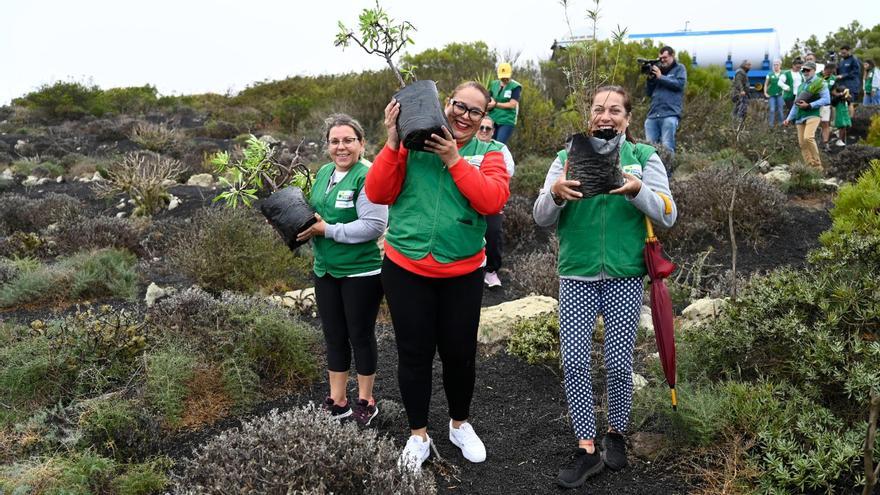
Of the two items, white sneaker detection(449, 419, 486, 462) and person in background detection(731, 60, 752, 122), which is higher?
person in background detection(731, 60, 752, 122)

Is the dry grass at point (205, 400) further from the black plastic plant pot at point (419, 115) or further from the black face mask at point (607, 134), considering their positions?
the black face mask at point (607, 134)

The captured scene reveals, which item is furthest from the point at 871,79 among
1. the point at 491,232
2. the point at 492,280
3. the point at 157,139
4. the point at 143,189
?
the point at 157,139

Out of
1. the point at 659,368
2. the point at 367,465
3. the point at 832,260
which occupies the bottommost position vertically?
the point at 659,368

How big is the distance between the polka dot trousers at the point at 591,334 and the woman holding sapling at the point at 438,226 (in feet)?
1.42

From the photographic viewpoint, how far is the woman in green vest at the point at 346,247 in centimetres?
343

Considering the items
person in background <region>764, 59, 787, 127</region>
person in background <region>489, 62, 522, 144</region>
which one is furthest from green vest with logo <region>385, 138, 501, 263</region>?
person in background <region>764, 59, 787, 127</region>

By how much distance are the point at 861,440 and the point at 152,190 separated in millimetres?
10226

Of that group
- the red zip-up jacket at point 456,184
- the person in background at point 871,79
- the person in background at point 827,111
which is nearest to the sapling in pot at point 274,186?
the red zip-up jacket at point 456,184

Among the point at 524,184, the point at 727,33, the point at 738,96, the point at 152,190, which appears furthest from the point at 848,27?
the point at 152,190

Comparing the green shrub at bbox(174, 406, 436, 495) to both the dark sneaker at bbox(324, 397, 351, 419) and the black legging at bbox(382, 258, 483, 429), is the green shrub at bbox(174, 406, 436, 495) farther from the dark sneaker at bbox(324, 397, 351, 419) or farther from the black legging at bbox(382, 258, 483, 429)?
the dark sneaker at bbox(324, 397, 351, 419)

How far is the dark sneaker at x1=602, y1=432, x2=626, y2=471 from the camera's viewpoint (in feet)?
10.5

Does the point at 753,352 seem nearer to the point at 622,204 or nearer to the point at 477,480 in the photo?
the point at 622,204

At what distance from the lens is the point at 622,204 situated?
293cm

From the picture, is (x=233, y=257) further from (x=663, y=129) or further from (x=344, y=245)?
(x=663, y=129)
